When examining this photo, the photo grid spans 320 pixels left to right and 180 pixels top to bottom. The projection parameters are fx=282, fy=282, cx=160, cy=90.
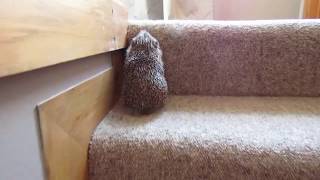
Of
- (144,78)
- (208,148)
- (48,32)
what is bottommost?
(208,148)

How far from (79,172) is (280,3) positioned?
1810mm

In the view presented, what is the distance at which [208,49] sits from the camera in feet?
3.27

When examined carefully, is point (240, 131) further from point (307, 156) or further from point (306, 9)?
point (306, 9)

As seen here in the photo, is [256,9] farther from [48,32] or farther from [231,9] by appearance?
[48,32]

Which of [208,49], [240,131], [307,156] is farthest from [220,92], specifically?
[307,156]

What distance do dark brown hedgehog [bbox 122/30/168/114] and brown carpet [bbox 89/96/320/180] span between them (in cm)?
6

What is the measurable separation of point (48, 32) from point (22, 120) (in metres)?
0.15

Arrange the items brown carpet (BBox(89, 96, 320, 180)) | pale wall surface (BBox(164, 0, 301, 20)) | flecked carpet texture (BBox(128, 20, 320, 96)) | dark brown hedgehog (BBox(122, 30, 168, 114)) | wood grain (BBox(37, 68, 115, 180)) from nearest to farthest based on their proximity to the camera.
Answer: wood grain (BBox(37, 68, 115, 180)) → brown carpet (BBox(89, 96, 320, 180)) → dark brown hedgehog (BBox(122, 30, 168, 114)) → flecked carpet texture (BBox(128, 20, 320, 96)) → pale wall surface (BBox(164, 0, 301, 20))

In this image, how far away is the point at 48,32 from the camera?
49cm

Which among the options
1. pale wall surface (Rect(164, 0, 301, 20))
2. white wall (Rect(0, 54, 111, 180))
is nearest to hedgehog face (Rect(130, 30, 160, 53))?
white wall (Rect(0, 54, 111, 180))

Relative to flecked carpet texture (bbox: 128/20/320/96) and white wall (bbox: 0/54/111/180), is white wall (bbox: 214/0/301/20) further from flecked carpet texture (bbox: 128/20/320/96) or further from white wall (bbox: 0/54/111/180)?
white wall (bbox: 0/54/111/180)

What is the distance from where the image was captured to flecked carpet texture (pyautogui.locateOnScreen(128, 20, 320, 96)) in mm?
969

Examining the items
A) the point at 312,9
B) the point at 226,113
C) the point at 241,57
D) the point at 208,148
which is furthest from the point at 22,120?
the point at 312,9

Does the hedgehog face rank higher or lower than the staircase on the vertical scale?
higher
